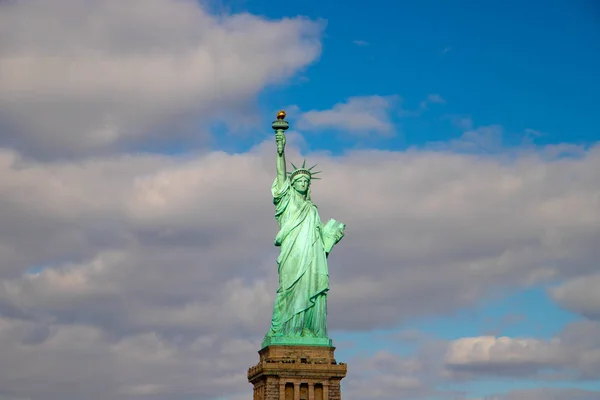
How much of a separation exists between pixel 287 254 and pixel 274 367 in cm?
641

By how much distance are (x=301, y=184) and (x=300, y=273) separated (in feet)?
16.7

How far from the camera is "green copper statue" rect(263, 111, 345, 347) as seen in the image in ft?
246

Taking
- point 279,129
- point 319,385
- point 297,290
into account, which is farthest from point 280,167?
point 319,385

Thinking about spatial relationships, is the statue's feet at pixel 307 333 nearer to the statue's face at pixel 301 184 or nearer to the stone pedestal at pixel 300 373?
the stone pedestal at pixel 300 373

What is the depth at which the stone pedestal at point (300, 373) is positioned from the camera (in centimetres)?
7362

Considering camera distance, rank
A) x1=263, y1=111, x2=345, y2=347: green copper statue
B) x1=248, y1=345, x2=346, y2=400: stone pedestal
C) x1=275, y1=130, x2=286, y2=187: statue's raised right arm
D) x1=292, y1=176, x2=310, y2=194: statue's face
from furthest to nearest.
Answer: x1=275, y1=130, x2=286, y2=187: statue's raised right arm → x1=292, y1=176, x2=310, y2=194: statue's face → x1=263, y1=111, x2=345, y2=347: green copper statue → x1=248, y1=345, x2=346, y2=400: stone pedestal

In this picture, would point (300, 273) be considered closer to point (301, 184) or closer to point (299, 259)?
point (299, 259)

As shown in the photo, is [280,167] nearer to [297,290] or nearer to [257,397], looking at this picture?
[297,290]

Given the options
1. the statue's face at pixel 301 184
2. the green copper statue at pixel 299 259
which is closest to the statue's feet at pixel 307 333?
the green copper statue at pixel 299 259

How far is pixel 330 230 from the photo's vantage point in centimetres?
7719

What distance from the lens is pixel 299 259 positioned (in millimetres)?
75812

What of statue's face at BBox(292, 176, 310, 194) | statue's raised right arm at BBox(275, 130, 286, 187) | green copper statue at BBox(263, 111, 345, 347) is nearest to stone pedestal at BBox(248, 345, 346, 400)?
green copper statue at BBox(263, 111, 345, 347)

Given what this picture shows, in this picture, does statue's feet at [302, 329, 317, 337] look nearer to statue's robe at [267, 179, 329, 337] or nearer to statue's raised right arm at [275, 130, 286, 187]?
statue's robe at [267, 179, 329, 337]

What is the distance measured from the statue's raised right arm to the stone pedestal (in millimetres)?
9571
